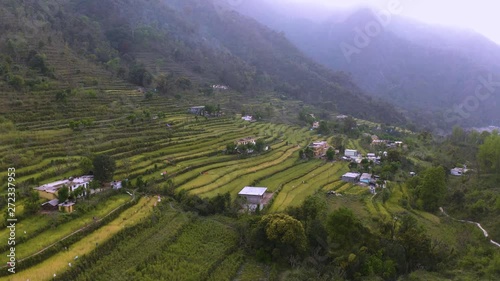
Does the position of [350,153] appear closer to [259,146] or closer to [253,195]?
[259,146]

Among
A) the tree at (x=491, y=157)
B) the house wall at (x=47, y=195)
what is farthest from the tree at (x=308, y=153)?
the house wall at (x=47, y=195)

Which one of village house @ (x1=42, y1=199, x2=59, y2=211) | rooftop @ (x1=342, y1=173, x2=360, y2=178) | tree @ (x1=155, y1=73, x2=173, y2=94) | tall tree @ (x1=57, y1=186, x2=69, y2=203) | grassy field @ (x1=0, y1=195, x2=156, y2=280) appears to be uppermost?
tree @ (x1=155, y1=73, x2=173, y2=94)

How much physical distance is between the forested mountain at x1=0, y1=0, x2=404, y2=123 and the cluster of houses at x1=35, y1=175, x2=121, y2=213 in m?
15.8

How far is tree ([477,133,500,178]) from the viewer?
30.4 m

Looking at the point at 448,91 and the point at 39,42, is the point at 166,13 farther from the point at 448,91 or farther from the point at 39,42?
the point at 448,91

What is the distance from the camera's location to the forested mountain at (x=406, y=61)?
110 m

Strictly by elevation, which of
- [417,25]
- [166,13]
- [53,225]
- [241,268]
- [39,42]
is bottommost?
[241,268]

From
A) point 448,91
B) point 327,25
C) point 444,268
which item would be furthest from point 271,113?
point 327,25

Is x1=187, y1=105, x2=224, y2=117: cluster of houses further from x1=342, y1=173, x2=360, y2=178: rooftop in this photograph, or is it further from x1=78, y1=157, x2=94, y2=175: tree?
x1=78, y1=157, x2=94, y2=175: tree

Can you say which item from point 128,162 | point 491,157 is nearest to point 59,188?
point 128,162

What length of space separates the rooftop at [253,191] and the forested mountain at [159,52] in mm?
21487

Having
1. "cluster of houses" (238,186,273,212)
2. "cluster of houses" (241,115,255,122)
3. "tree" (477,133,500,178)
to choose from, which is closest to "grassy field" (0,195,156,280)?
"cluster of houses" (238,186,273,212)

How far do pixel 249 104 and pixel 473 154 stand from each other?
30685 mm

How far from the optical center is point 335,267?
55.1 feet
